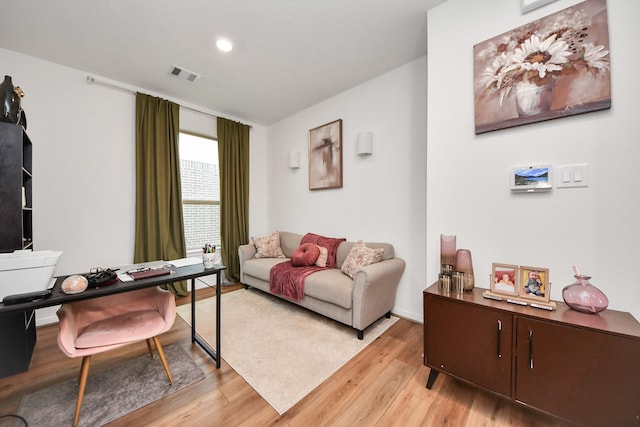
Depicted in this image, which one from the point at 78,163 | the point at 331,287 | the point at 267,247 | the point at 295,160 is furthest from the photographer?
the point at 295,160

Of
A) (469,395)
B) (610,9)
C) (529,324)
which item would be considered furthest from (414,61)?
(469,395)

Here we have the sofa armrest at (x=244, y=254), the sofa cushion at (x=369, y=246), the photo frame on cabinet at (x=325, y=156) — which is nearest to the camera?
the sofa cushion at (x=369, y=246)

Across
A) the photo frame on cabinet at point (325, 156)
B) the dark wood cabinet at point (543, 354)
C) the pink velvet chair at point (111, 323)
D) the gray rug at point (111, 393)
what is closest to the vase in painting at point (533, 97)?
the dark wood cabinet at point (543, 354)

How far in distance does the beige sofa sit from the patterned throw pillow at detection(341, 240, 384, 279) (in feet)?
0.23

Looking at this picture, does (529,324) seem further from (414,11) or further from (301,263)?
(414,11)

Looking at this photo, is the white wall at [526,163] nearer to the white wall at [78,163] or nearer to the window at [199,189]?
the window at [199,189]

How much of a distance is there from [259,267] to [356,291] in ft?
4.97

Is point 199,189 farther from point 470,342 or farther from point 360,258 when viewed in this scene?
point 470,342

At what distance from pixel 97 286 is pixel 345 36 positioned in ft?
8.80

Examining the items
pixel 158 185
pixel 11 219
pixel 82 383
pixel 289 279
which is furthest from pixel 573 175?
pixel 158 185

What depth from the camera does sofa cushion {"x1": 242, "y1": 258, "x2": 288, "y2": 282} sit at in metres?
3.04

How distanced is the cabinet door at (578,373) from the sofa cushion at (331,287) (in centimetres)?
123

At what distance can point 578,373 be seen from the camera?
1.12m

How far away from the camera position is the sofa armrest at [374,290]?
2111 mm
